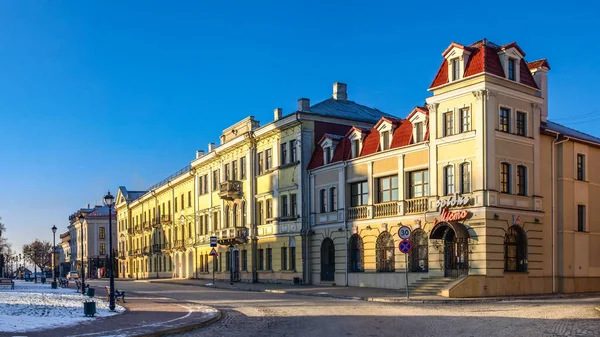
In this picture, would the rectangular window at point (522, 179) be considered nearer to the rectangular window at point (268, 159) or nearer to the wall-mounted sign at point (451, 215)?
the wall-mounted sign at point (451, 215)

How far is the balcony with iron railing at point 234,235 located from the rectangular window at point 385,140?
1643 centimetres

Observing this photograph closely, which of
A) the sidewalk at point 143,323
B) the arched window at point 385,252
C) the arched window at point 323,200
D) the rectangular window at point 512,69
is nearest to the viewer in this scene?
the sidewalk at point 143,323

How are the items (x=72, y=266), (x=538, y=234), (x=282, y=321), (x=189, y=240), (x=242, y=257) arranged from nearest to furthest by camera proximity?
(x=282, y=321) → (x=538, y=234) → (x=242, y=257) → (x=189, y=240) → (x=72, y=266)

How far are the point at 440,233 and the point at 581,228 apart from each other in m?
8.50

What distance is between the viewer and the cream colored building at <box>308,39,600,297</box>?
102 ft

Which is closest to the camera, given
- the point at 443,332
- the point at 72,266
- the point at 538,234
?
the point at 443,332

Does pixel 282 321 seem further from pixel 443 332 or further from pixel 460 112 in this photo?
pixel 460 112

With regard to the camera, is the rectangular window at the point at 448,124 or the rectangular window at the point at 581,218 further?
the rectangular window at the point at 581,218

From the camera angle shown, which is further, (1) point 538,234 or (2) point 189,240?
(2) point 189,240

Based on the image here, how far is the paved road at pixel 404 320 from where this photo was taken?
16.2 m

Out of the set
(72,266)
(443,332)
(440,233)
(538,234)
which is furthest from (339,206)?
(72,266)

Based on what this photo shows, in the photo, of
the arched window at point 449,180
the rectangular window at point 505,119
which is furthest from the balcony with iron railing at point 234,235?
the rectangular window at point 505,119

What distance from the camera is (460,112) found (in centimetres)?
3228

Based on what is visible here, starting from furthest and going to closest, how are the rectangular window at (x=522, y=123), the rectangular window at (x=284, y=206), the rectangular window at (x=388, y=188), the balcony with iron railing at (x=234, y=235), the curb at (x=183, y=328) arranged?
the balcony with iron railing at (x=234, y=235) < the rectangular window at (x=284, y=206) < the rectangular window at (x=388, y=188) < the rectangular window at (x=522, y=123) < the curb at (x=183, y=328)
